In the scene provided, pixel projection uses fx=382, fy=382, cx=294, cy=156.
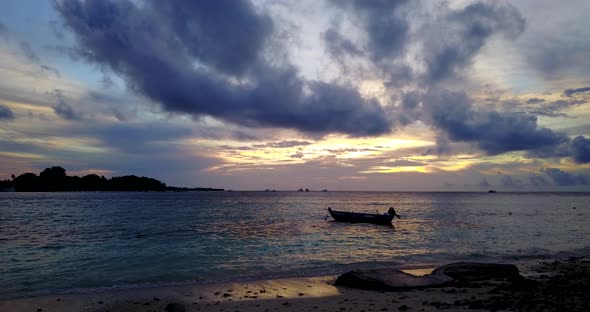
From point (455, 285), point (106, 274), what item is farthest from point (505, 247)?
point (106, 274)

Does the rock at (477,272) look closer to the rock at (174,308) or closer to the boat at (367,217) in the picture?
the rock at (174,308)

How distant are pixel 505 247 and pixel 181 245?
2309 centimetres

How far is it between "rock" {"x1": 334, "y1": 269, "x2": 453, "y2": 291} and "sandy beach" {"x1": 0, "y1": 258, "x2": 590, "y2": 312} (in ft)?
1.13

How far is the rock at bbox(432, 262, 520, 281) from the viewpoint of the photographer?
1473 cm

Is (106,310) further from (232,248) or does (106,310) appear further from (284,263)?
(232,248)

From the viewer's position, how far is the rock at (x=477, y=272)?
48.3ft

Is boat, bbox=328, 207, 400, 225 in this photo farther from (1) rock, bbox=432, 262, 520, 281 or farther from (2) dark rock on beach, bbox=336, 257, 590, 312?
(1) rock, bbox=432, 262, 520, 281

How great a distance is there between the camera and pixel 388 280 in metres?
13.7

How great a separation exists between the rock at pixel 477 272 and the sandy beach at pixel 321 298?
32.9 inches

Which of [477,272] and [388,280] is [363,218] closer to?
[477,272]

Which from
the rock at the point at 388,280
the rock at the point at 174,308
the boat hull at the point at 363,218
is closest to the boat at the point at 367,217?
the boat hull at the point at 363,218

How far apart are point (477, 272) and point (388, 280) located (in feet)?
13.4

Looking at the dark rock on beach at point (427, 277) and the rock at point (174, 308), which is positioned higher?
the dark rock on beach at point (427, 277)

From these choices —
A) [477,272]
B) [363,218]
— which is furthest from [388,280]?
[363,218]
